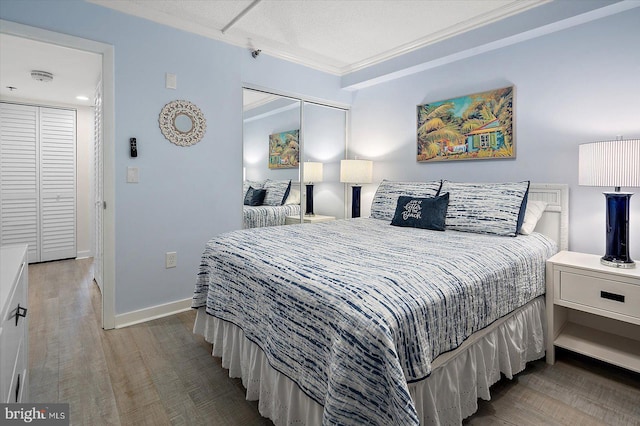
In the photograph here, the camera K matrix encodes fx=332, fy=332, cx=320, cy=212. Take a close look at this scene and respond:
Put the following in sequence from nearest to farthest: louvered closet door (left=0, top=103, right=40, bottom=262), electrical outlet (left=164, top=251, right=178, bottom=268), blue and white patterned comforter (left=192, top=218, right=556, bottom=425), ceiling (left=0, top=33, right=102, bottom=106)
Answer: blue and white patterned comforter (left=192, top=218, right=556, bottom=425), ceiling (left=0, top=33, right=102, bottom=106), electrical outlet (left=164, top=251, right=178, bottom=268), louvered closet door (left=0, top=103, right=40, bottom=262)

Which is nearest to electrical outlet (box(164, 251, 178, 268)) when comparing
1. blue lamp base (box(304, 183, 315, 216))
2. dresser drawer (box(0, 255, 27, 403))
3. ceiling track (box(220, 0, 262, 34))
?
blue lamp base (box(304, 183, 315, 216))

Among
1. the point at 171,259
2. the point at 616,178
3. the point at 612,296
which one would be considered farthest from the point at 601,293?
the point at 171,259

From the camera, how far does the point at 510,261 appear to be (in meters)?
1.81

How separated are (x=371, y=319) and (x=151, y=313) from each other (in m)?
2.39

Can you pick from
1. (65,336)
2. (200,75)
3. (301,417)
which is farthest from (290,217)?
(301,417)

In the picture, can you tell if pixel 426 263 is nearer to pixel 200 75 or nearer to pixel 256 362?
pixel 256 362

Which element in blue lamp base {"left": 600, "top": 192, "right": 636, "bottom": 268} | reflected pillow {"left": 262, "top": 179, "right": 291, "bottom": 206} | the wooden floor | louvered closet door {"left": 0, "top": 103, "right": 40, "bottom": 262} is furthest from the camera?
louvered closet door {"left": 0, "top": 103, "right": 40, "bottom": 262}

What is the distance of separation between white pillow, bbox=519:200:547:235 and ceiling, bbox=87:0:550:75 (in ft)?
4.89

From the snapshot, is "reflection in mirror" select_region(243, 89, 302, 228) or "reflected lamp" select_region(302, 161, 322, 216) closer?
"reflection in mirror" select_region(243, 89, 302, 228)

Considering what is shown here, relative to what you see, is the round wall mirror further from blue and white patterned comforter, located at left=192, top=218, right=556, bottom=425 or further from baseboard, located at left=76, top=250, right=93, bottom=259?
baseboard, located at left=76, top=250, right=93, bottom=259

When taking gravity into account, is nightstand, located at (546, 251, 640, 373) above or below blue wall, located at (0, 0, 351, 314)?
below

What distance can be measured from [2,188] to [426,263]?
532cm

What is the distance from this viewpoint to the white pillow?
2.38m

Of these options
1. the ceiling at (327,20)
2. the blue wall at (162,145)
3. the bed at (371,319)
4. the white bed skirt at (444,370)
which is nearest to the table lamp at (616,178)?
the bed at (371,319)
